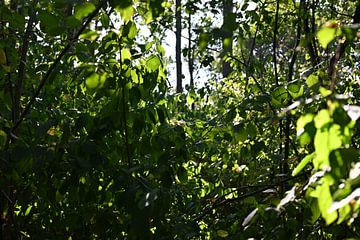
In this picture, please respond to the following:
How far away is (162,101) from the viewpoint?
8.09 ft

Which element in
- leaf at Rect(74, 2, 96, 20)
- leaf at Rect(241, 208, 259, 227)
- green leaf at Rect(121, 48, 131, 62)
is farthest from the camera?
green leaf at Rect(121, 48, 131, 62)

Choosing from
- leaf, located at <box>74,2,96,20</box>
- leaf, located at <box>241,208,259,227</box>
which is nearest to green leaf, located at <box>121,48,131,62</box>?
leaf, located at <box>74,2,96,20</box>

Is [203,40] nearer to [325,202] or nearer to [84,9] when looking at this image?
[84,9]

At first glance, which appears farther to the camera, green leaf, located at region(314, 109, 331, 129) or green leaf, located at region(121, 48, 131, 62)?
green leaf, located at region(121, 48, 131, 62)

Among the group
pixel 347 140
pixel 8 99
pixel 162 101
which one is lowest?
pixel 347 140

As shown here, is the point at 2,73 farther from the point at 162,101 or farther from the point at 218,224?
the point at 218,224

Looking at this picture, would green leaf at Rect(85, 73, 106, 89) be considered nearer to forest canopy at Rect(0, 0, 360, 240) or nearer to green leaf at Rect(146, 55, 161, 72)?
forest canopy at Rect(0, 0, 360, 240)

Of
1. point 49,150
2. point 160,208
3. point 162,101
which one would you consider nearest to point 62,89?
point 162,101

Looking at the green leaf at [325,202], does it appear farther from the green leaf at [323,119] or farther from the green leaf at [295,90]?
the green leaf at [295,90]

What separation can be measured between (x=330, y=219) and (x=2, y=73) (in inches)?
69.0

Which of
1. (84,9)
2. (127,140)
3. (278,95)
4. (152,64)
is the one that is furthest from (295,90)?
(84,9)

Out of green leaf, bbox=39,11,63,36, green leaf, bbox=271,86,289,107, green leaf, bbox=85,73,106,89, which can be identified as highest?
green leaf, bbox=39,11,63,36

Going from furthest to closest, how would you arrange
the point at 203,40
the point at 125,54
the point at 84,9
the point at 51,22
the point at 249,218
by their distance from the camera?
the point at 125,54 → the point at 51,22 → the point at 84,9 → the point at 203,40 → the point at 249,218

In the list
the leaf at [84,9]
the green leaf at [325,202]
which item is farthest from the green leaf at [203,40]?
the green leaf at [325,202]
